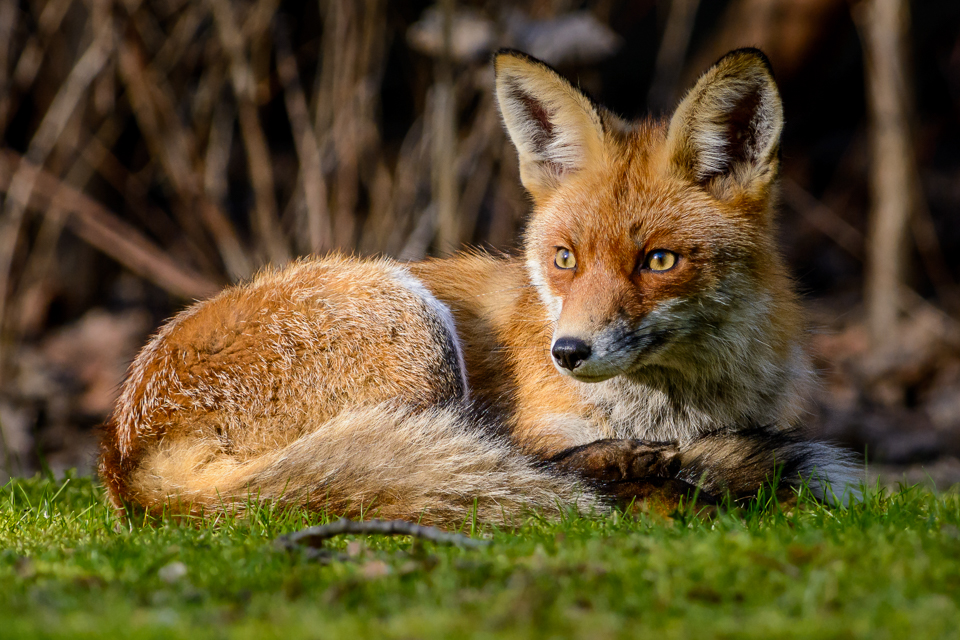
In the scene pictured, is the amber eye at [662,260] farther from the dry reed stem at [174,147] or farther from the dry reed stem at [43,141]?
the dry reed stem at [43,141]

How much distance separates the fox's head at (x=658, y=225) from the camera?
357 centimetres

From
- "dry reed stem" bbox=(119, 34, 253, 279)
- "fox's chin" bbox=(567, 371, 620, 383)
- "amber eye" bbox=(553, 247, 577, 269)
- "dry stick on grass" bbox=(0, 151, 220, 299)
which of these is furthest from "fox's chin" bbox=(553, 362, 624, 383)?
"dry stick on grass" bbox=(0, 151, 220, 299)

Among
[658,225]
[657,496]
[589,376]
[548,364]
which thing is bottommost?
[657,496]

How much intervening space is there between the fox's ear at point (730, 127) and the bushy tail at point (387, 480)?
1.55 meters

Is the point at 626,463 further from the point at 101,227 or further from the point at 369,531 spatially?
the point at 101,227

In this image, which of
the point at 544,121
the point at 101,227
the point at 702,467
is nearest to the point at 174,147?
the point at 101,227

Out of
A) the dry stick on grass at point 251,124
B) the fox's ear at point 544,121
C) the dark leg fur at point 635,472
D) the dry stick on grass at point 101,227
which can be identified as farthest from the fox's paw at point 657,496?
the dry stick on grass at point 101,227

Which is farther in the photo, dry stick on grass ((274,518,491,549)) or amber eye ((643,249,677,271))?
amber eye ((643,249,677,271))

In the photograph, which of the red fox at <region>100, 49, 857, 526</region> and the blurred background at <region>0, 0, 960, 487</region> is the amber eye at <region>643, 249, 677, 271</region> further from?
the blurred background at <region>0, 0, 960, 487</region>

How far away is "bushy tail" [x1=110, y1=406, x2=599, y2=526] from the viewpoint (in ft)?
10.9

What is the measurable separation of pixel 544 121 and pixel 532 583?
2.63 metres

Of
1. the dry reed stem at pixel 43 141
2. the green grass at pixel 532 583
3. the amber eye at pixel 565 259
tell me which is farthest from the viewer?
the dry reed stem at pixel 43 141

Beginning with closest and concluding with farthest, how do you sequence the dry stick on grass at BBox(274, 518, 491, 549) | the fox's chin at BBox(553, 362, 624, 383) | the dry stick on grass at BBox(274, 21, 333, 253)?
the dry stick on grass at BBox(274, 518, 491, 549)
the fox's chin at BBox(553, 362, 624, 383)
the dry stick on grass at BBox(274, 21, 333, 253)

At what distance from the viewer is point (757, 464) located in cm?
353
